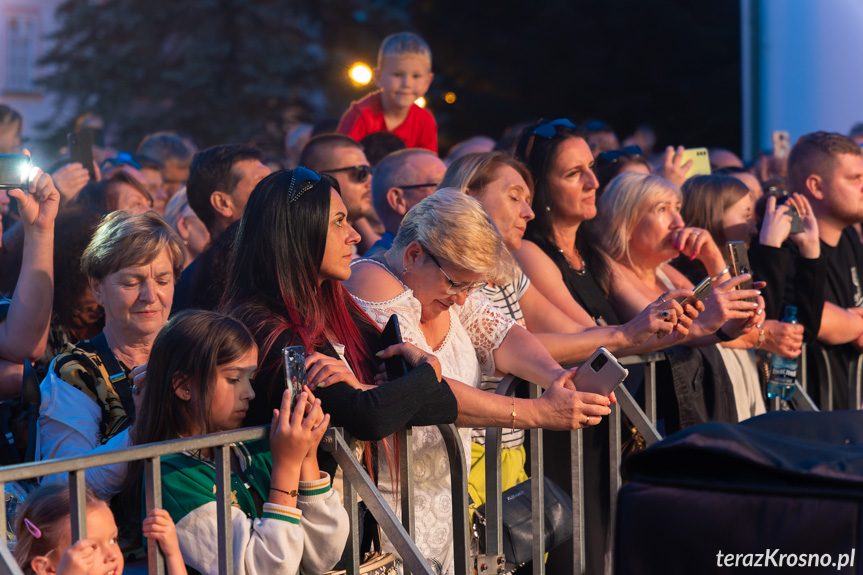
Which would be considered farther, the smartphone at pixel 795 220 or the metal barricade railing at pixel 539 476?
the smartphone at pixel 795 220

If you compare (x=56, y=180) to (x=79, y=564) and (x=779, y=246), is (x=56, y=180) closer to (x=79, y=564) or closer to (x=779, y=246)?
(x=79, y=564)

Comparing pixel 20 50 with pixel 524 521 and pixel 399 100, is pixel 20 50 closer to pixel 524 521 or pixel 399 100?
pixel 399 100

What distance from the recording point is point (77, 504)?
239 centimetres

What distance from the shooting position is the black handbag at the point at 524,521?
369 centimetres

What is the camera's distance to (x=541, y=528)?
3658 mm

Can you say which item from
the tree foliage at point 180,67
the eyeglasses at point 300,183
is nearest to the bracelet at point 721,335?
the eyeglasses at point 300,183

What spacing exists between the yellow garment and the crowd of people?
13 mm

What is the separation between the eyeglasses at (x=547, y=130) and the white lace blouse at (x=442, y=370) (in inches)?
50.5

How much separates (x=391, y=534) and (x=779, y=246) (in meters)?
3.34

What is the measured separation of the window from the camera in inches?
934

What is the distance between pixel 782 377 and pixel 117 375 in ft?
10.8

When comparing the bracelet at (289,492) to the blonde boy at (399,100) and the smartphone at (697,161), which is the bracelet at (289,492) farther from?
the blonde boy at (399,100)

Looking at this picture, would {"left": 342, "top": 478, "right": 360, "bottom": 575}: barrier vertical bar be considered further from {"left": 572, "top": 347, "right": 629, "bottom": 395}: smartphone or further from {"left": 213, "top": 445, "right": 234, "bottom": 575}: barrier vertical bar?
{"left": 572, "top": 347, "right": 629, "bottom": 395}: smartphone

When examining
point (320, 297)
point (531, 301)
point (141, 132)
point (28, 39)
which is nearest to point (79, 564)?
point (320, 297)
